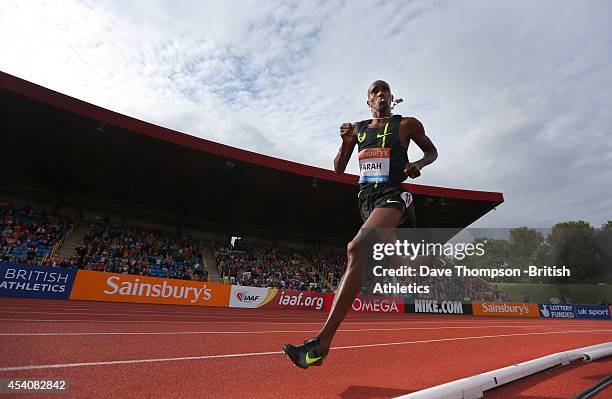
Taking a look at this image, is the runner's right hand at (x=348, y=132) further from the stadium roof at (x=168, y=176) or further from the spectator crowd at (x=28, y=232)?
the spectator crowd at (x=28, y=232)

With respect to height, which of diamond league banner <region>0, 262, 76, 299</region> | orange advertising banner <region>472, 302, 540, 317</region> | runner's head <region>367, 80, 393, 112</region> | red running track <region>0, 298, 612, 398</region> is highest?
runner's head <region>367, 80, 393, 112</region>

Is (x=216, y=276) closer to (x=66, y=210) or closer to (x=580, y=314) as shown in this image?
(x=66, y=210)

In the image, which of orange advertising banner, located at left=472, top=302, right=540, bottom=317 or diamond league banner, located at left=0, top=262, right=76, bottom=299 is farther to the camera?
orange advertising banner, located at left=472, top=302, right=540, bottom=317

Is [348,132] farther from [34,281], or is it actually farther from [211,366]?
[34,281]

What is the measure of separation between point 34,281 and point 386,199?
14594mm

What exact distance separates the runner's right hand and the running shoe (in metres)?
1.95

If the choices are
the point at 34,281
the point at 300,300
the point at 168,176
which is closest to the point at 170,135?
the point at 168,176

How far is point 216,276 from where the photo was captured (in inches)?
856

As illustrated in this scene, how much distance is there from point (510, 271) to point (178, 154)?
55.0 metres

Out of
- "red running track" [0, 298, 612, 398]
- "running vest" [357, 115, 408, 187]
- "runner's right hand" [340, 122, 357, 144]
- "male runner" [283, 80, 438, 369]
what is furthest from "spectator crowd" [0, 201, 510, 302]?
"running vest" [357, 115, 408, 187]

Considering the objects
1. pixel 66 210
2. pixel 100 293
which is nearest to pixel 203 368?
pixel 100 293

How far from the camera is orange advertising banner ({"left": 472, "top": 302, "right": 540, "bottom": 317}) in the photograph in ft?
77.5

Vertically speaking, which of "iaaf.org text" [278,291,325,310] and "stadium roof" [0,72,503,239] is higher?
"stadium roof" [0,72,503,239]

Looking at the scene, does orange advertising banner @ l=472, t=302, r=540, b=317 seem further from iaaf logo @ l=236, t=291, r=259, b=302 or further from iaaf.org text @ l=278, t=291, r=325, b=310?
iaaf logo @ l=236, t=291, r=259, b=302
